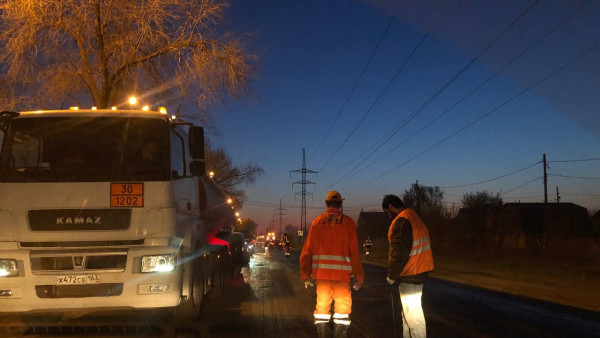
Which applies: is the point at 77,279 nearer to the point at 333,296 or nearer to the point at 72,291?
the point at 72,291

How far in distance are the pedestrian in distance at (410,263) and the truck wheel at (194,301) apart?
3.09 metres

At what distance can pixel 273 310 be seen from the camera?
9.98 m

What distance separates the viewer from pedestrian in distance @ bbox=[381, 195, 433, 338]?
19.1 ft

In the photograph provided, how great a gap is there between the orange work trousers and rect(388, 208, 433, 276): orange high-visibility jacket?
0.68 m

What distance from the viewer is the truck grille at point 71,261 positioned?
6508mm

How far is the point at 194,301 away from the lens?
7.89 metres

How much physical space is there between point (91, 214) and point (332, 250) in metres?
3.15

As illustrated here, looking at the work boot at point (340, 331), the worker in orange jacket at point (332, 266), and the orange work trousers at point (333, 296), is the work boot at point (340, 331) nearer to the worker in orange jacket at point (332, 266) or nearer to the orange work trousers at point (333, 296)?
the worker in orange jacket at point (332, 266)

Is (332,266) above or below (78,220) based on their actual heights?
below

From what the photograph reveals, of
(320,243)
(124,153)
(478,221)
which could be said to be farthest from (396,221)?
(478,221)

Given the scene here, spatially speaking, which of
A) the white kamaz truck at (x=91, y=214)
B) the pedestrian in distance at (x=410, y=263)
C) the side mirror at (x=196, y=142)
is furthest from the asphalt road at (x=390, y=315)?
the side mirror at (x=196, y=142)

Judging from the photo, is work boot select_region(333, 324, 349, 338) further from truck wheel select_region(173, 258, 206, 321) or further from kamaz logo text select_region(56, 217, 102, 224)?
kamaz logo text select_region(56, 217, 102, 224)

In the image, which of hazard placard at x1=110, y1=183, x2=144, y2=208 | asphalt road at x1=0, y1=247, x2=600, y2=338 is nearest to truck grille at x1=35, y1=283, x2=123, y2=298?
hazard placard at x1=110, y1=183, x2=144, y2=208

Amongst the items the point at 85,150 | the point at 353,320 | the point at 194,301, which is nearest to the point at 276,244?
the point at 353,320
